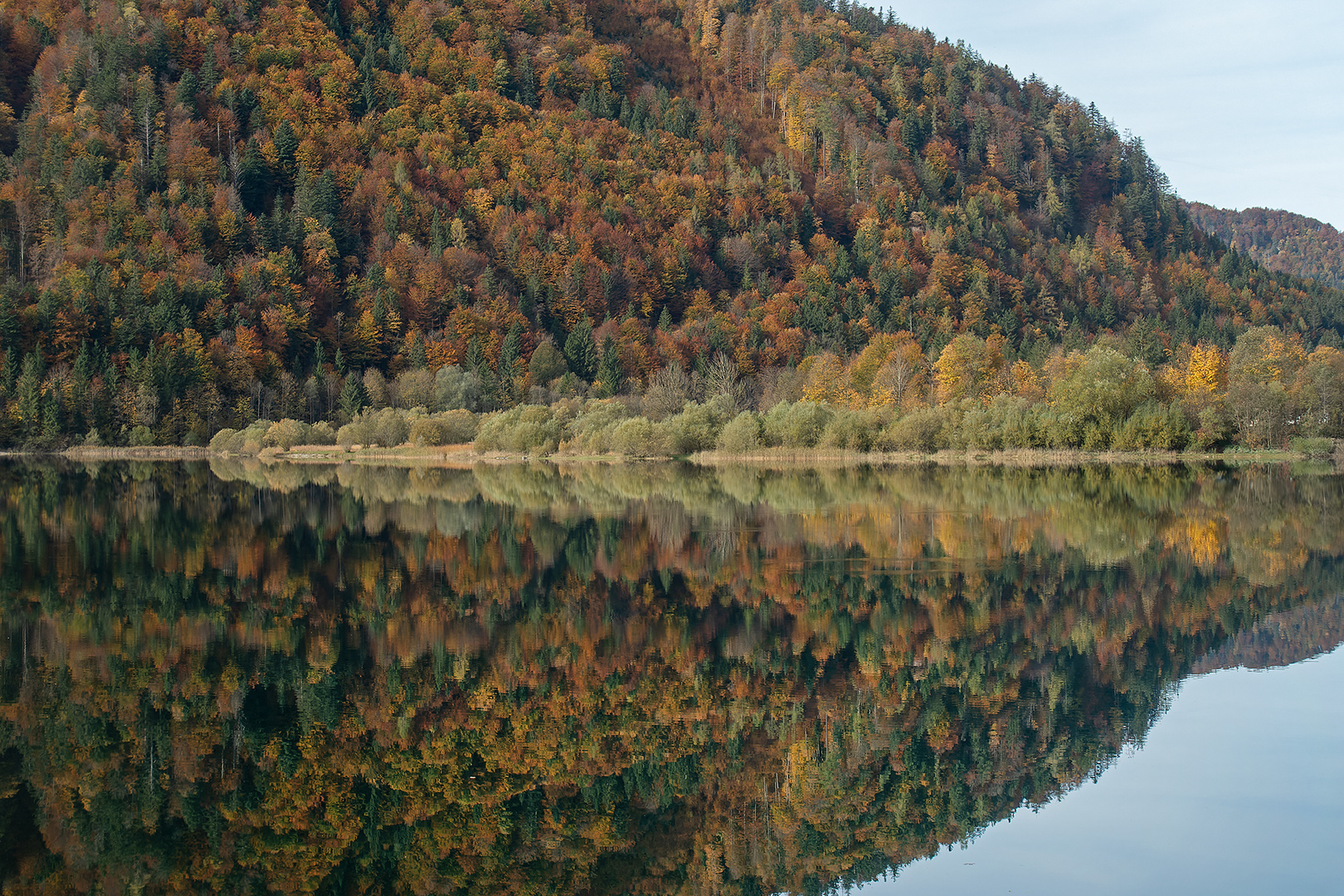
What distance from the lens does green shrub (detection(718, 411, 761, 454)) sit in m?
74.1

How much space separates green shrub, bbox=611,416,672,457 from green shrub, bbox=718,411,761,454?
400cm

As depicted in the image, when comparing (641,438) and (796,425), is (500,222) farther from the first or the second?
(796,425)

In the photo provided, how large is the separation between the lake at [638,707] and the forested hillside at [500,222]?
269 ft

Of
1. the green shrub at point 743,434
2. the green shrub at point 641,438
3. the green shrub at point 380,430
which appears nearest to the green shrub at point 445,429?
the green shrub at point 380,430

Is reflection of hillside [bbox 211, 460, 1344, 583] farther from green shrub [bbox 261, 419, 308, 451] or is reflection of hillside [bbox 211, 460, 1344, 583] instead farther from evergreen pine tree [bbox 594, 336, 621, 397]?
evergreen pine tree [bbox 594, 336, 621, 397]

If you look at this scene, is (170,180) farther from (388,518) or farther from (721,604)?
(721,604)

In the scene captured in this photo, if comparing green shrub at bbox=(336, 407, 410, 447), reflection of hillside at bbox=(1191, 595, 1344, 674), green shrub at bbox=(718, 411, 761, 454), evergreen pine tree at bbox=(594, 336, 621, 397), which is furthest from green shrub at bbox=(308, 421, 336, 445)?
reflection of hillside at bbox=(1191, 595, 1344, 674)

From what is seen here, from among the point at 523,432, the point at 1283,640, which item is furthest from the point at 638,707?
the point at 523,432

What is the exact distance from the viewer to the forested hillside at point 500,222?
11006 centimetres

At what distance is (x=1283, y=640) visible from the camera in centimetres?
1941

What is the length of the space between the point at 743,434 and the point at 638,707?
59.1 m

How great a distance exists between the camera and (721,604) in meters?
22.0

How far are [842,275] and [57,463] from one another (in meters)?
96.4

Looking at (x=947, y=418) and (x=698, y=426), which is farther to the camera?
(x=698, y=426)
